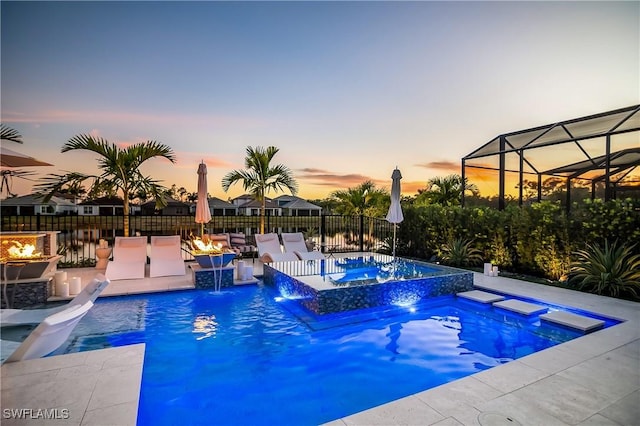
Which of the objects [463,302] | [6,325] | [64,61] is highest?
[64,61]

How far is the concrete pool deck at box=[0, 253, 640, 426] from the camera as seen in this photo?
251 cm

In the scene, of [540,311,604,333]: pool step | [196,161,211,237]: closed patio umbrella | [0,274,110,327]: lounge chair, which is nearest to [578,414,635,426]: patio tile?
[540,311,604,333]: pool step

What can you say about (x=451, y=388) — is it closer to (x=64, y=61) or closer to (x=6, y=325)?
(x=6, y=325)

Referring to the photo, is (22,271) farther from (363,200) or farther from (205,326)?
(363,200)

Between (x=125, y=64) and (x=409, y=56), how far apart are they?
8.49 meters

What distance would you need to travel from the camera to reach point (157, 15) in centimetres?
814

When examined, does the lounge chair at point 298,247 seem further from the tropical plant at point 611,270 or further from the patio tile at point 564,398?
the patio tile at point 564,398

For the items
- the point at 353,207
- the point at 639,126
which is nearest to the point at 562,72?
the point at 639,126

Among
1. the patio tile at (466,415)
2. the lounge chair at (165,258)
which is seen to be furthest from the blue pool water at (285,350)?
the lounge chair at (165,258)

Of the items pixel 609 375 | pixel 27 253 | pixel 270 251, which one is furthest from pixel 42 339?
pixel 270 251

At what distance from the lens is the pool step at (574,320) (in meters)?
4.79

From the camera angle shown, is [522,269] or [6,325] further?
[522,269]

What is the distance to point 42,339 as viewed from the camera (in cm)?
299

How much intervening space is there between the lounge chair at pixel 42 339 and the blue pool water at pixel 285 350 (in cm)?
103
